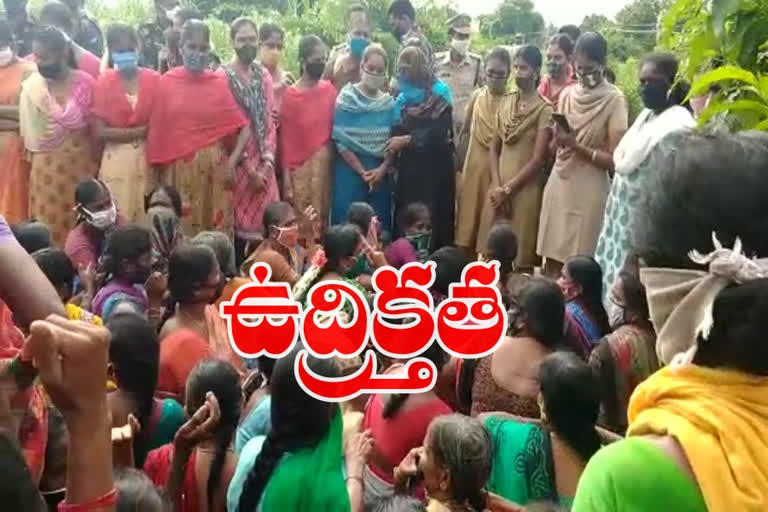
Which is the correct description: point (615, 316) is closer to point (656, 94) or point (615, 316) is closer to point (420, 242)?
point (656, 94)

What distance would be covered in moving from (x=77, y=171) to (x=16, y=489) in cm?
547

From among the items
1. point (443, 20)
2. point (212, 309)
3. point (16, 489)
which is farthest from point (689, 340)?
point (443, 20)

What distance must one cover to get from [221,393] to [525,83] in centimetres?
421

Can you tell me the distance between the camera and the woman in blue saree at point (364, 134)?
7113 mm

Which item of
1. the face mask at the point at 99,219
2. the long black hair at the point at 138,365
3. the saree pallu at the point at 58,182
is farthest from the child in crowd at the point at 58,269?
the saree pallu at the point at 58,182

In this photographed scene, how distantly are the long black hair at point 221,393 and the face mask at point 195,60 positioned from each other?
3867mm

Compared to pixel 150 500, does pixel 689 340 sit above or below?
above

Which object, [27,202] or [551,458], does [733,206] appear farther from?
[27,202]

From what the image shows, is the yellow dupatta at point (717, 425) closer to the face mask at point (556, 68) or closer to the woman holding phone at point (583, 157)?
the woman holding phone at point (583, 157)

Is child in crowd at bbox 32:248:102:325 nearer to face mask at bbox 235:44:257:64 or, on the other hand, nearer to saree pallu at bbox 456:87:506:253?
face mask at bbox 235:44:257:64

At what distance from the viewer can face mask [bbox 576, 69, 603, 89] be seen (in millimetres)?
6314

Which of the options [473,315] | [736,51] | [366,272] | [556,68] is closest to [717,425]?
[736,51]

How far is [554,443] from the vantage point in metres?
2.92

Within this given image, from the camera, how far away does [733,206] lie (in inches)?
56.5
